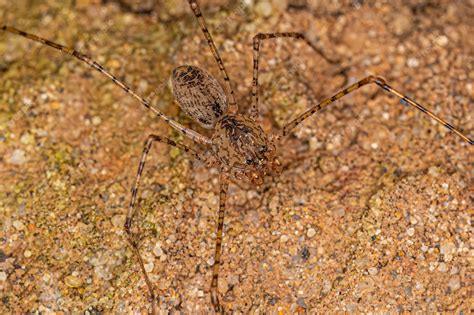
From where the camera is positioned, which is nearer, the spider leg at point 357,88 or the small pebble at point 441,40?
the spider leg at point 357,88

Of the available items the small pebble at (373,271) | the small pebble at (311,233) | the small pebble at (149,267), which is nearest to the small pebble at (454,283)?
the small pebble at (373,271)

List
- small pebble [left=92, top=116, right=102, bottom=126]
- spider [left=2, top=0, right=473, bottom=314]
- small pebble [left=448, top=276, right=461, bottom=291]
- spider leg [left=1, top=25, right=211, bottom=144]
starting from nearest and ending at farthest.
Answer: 1. small pebble [left=448, top=276, right=461, bottom=291]
2. spider [left=2, top=0, right=473, bottom=314]
3. spider leg [left=1, top=25, right=211, bottom=144]
4. small pebble [left=92, top=116, right=102, bottom=126]

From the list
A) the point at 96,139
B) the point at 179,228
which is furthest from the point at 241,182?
the point at 96,139

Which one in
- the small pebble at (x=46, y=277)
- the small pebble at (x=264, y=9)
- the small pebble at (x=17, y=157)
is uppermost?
the small pebble at (x=264, y=9)

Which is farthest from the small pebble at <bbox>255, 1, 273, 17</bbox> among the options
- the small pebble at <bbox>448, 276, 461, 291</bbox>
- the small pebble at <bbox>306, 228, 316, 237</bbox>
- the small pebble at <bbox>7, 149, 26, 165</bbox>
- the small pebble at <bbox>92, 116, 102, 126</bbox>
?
the small pebble at <bbox>448, 276, 461, 291</bbox>

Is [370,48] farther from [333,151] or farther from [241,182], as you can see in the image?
[241,182]

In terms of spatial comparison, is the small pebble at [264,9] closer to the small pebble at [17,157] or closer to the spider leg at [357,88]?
the spider leg at [357,88]

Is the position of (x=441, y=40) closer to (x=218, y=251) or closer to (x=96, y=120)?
(x=218, y=251)

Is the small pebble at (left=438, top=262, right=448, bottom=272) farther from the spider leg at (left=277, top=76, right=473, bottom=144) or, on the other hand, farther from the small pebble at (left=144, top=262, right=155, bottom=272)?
the small pebble at (left=144, top=262, right=155, bottom=272)
